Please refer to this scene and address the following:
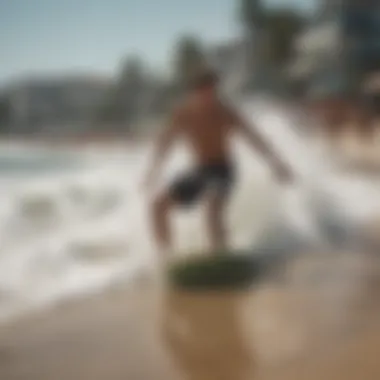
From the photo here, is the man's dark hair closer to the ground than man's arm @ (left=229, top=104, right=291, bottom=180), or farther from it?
farther from it

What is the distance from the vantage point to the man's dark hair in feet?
3.83

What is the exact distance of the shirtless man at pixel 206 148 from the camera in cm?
117

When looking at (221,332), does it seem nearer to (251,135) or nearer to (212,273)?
(212,273)

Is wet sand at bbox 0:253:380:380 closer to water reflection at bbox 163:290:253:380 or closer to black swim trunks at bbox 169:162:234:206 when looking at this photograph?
water reflection at bbox 163:290:253:380

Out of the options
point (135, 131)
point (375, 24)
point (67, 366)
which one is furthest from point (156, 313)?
point (375, 24)

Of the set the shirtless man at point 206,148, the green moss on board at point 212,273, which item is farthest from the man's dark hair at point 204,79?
the green moss on board at point 212,273

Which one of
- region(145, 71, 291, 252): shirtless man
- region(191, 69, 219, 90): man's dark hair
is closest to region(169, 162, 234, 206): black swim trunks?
region(145, 71, 291, 252): shirtless man

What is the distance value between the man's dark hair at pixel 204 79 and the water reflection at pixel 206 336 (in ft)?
0.99

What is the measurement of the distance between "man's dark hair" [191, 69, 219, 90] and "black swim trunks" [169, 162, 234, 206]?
116 millimetres

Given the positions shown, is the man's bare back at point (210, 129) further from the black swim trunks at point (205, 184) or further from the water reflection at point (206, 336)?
the water reflection at point (206, 336)

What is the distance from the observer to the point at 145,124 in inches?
46.3

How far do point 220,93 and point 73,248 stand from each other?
A: 31 cm

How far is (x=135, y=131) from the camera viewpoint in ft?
3.84

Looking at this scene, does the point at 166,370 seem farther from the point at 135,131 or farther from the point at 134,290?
the point at 135,131
